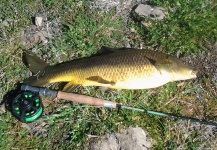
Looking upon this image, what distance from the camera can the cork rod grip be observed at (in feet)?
15.2

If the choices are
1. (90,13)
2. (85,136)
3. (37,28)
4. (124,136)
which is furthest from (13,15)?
(124,136)

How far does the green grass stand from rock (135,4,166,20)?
3.2 inches

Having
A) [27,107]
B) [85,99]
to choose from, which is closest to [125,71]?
[85,99]

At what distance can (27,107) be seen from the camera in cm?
472

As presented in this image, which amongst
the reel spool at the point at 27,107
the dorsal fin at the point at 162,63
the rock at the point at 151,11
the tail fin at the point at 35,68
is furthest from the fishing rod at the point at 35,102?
the rock at the point at 151,11

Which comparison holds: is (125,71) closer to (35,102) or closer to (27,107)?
(35,102)

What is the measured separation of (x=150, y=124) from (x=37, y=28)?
2.48 m

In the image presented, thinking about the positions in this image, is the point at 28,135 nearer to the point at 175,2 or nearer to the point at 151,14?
the point at 151,14

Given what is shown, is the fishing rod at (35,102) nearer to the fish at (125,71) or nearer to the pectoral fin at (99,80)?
the fish at (125,71)

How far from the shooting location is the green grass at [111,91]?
15.8ft

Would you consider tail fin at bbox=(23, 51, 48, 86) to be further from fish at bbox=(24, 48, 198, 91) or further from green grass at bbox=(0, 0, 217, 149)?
green grass at bbox=(0, 0, 217, 149)

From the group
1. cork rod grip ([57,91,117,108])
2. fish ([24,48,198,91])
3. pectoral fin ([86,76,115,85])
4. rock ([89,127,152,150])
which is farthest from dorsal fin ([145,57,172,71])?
rock ([89,127,152,150])

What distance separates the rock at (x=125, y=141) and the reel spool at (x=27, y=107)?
948 millimetres

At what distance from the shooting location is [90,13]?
5.46m
